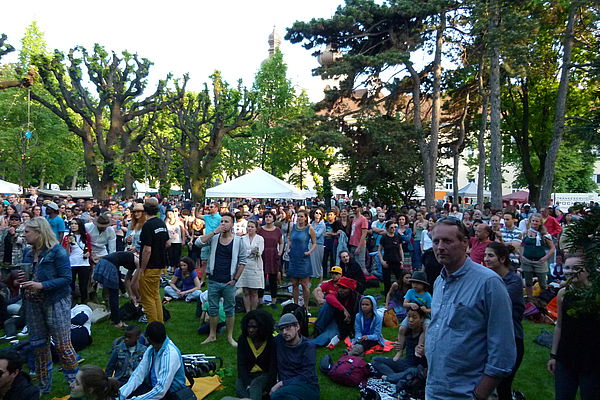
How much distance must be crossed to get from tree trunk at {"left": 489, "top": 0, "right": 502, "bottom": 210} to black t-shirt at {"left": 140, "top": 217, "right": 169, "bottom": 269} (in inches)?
549

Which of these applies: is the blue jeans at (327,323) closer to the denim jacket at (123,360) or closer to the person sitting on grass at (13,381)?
the denim jacket at (123,360)

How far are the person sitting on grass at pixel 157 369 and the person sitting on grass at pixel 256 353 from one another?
658mm

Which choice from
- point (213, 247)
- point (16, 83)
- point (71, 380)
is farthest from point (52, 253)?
point (16, 83)

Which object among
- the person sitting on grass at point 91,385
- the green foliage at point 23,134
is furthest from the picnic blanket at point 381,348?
the green foliage at point 23,134

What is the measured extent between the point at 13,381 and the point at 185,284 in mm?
5649

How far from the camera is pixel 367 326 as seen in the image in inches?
268

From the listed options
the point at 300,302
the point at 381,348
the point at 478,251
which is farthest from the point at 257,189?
the point at 478,251

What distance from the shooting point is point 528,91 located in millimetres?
28531

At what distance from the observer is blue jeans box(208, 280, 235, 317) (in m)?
6.62

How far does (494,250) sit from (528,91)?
28419 mm

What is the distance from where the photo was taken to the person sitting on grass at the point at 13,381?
3.75m

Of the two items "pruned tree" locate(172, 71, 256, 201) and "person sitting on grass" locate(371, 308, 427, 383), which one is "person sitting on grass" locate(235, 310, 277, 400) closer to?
"person sitting on grass" locate(371, 308, 427, 383)

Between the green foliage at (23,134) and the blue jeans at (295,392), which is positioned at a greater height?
the green foliage at (23,134)

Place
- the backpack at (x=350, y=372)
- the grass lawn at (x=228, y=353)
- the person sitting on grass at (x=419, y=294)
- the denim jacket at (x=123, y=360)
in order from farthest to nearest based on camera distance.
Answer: the person sitting on grass at (x=419, y=294)
the backpack at (x=350, y=372)
the grass lawn at (x=228, y=353)
the denim jacket at (x=123, y=360)
